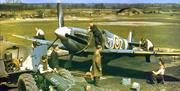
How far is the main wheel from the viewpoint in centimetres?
926

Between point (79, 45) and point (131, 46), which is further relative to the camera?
point (131, 46)

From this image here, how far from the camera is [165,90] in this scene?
42.8 ft

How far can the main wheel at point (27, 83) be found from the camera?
9.26m

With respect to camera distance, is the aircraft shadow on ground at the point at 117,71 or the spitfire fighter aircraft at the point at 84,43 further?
the spitfire fighter aircraft at the point at 84,43

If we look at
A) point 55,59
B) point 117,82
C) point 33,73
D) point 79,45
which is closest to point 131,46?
point 79,45

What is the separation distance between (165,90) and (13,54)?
204 inches

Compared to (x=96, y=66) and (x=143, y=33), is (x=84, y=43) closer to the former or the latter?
(x=96, y=66)

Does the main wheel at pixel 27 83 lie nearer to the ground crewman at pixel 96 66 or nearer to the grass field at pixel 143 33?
the ground crewman at pixel 96 66

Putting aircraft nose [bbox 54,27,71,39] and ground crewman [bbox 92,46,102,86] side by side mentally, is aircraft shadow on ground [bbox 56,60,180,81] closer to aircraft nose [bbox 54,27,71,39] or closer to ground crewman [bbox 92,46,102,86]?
aircraft nose [bbox 54,27,71,39]

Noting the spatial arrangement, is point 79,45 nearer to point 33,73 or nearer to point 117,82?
point 117,82

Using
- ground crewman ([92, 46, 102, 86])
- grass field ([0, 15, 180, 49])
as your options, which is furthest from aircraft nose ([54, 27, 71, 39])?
grass field ([0, 15, 180, 49])

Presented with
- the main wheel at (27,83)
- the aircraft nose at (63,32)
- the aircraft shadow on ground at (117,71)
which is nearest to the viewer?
the main wheel at (27,83)

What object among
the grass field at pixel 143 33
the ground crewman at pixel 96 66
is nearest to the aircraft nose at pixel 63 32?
the ground crewman at pixel 96 66

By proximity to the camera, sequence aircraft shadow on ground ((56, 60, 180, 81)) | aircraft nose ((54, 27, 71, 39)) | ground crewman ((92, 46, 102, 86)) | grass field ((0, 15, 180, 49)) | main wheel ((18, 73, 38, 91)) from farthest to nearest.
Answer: grass field ((0, 15, 180, 49)) < aircraft nose ((54, 27, 71, 39)) < aircraft shadow on ground ((56, 60, 180, 81)) < ground crewman ((92, 46, 102, 86)) < main wheel ((18, 73, 38, 91))
